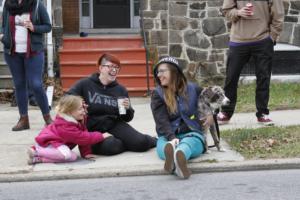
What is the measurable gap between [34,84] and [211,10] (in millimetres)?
4684

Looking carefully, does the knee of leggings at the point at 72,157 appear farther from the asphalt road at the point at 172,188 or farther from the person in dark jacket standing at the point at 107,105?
the asphalt road at the point at 172,188

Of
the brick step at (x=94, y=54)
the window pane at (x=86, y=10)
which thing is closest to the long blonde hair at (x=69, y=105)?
the brick step at (x=94, y=54)

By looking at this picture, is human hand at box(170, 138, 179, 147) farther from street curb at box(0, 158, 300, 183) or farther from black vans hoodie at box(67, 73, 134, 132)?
black vans hoodie at box(67, 73, 134, 132)

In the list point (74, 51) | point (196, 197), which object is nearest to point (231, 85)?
point (196, 197)

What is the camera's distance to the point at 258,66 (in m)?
8.07

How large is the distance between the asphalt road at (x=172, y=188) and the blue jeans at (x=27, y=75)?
203cm

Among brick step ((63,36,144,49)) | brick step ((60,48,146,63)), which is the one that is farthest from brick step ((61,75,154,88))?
brick step ((63,36,144,49))

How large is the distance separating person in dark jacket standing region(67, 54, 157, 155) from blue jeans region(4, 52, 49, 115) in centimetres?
119

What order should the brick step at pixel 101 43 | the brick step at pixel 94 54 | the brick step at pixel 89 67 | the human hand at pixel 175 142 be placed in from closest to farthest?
the human hand at pixel 175 142 < the brick step at pixel 89 67 < the brick step at pixel 94 54 < the brick step at pixel 101 43

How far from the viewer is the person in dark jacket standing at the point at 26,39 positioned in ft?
25.9

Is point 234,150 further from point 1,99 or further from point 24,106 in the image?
point 1,99

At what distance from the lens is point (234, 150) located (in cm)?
694

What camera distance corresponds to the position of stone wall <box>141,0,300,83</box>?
11.6m

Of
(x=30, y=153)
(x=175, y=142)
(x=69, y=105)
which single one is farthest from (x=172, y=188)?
(x=30, y=153)
